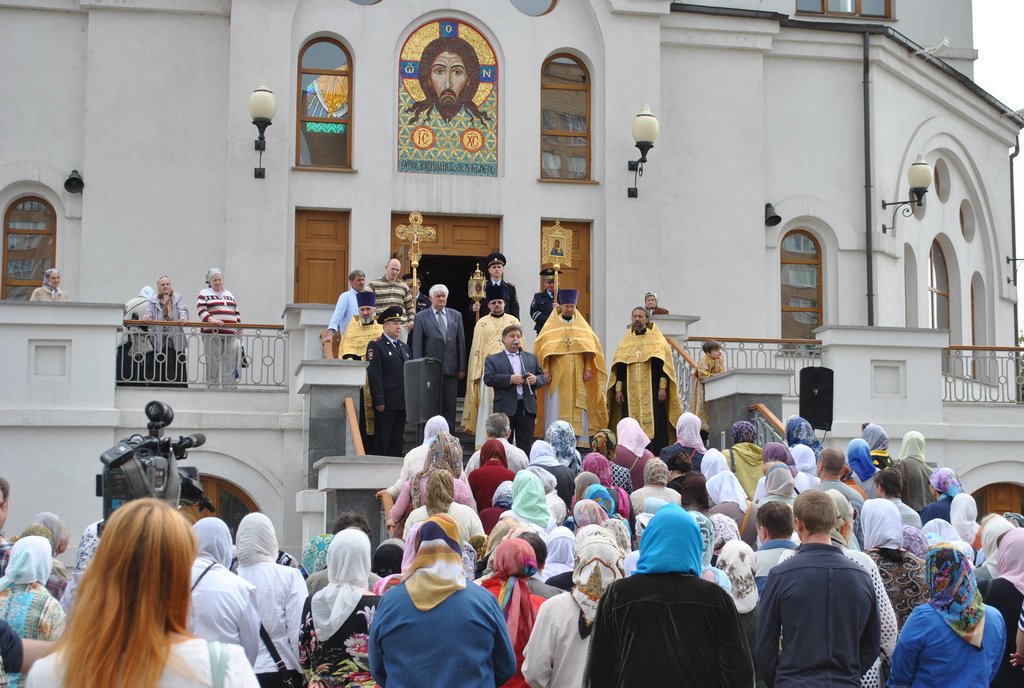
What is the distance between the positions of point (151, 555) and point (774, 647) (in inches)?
147

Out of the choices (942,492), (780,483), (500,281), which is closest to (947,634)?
(780,483)

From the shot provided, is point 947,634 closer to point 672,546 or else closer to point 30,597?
point 672,546

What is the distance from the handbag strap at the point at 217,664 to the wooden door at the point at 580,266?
18182 millimetres

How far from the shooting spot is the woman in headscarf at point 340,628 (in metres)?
7.71

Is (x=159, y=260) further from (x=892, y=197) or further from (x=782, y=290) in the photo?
(x=892, y=197)

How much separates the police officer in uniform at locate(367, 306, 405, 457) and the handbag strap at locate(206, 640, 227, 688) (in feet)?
40.2

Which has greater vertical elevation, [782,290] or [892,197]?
[892,197]

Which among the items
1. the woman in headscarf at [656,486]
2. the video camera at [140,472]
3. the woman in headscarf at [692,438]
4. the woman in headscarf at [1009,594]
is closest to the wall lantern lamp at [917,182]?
the woman in headscarf at [692,438]

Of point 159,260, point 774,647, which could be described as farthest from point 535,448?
point 159,260

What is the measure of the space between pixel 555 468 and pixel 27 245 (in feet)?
41.1

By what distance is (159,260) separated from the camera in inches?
848

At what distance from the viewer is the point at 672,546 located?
6375mm

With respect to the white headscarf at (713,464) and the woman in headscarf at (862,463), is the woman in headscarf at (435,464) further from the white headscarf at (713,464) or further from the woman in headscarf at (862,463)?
the woman in headscarf at (862,463)

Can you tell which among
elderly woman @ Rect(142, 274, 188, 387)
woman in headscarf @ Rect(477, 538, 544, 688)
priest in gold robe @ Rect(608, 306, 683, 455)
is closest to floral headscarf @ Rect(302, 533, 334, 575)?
woman in headscarf @ Rect(477, 538, 544, 688)
